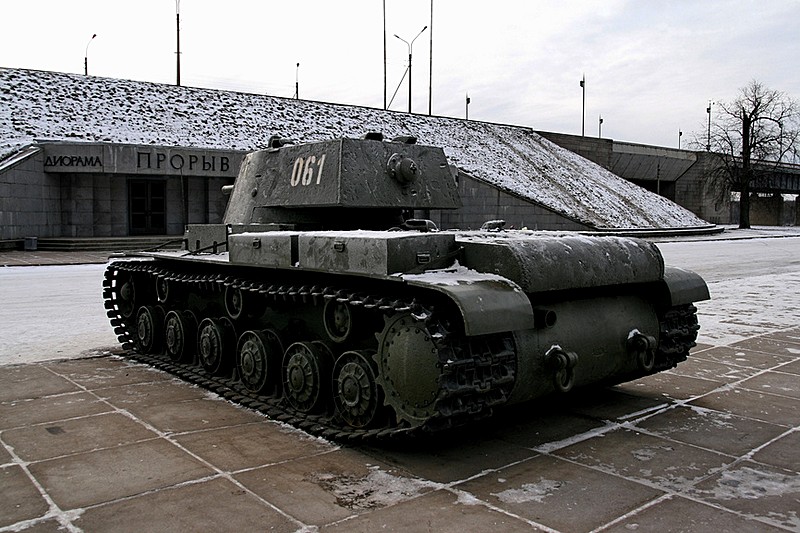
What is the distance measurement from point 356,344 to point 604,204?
36429mm

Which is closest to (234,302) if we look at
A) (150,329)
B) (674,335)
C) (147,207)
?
(150,329)

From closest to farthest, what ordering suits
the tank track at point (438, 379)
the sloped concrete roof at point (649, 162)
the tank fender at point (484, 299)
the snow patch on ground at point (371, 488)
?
the snow patch on ground at point (371, 488)
the tank fender at point (484, 299)
the tank track at point (438, 379)
the sloped concrete roof at point (649, 162)

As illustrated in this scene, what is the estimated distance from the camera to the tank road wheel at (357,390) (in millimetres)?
6016

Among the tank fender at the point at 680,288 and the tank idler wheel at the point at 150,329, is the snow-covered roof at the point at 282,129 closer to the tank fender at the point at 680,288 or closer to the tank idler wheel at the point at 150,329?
the tank idler wheel at the point at 150,329

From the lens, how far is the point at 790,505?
189 inches

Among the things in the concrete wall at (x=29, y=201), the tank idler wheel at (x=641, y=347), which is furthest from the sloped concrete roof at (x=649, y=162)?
the tank idler wheel at (x=641, y=347)

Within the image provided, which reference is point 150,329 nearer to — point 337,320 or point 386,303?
point 337,320

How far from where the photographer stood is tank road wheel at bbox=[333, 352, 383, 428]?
602cm

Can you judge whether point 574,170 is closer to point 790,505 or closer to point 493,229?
point 493,229

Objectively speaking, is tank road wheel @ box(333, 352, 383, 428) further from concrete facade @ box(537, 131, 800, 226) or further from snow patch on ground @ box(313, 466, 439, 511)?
concrete facade @ box(537, 131, 800, 226)

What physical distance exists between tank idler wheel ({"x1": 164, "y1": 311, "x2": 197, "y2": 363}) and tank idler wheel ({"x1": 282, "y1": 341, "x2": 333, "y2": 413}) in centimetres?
241

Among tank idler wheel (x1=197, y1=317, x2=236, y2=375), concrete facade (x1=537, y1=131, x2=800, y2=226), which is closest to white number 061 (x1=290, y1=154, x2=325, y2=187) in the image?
tank idler wheel (x1=197, y1=317, x2=236, y2=375)

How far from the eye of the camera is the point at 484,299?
5.24 metres

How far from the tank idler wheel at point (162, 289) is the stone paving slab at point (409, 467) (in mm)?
1644
